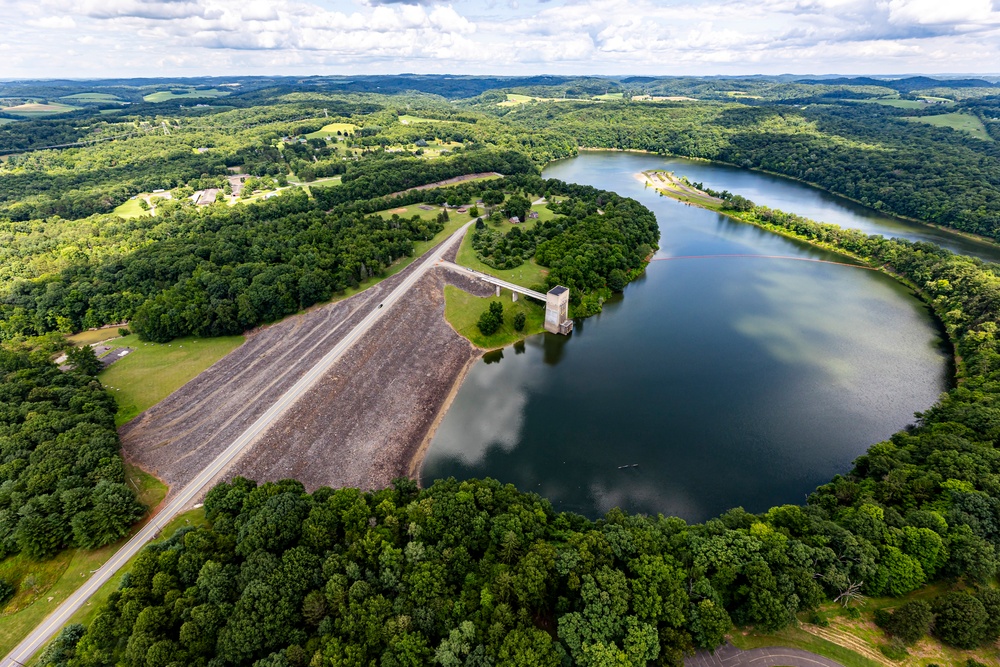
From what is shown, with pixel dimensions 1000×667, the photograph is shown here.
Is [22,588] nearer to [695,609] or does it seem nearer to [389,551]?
[389,551]

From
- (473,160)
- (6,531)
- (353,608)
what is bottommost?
(6,531)

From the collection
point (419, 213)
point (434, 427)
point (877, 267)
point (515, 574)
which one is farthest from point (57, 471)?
point (877, 267)

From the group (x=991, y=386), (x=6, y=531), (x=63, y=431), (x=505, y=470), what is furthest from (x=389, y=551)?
(x=991, y=386)

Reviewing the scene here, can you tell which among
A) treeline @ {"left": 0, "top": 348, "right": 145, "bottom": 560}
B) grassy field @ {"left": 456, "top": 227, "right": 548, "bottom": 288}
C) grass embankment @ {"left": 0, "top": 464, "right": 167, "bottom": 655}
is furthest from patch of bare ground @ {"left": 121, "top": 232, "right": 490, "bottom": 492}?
grassy field @ {"left": 456, "top": 227, "right": 548, "bottom": 288}

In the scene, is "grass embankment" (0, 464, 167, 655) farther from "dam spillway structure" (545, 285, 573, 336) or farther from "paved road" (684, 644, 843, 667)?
"dam spillway structure" (545, 285, 573, 336)

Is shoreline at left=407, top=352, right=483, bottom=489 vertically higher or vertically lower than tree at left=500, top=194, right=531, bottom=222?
lower

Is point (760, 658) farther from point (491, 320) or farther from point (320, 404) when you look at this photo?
point (491, 320)

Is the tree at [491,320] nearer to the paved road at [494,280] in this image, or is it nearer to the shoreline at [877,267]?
the paved road at [494,280]
